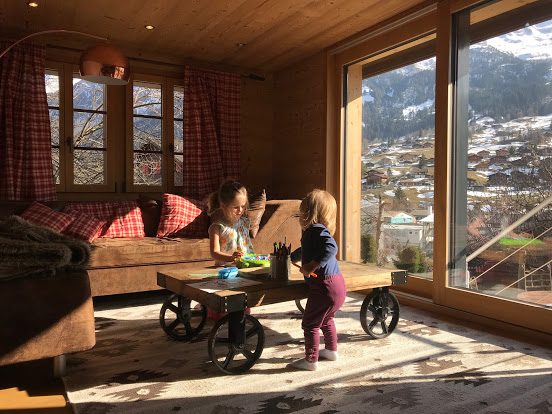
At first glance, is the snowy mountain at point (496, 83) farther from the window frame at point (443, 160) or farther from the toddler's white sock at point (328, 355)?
the toddler's white sock at point (328, 355)

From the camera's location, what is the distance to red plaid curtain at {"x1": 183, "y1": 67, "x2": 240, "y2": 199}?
4.99 m

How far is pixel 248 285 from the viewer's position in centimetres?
223

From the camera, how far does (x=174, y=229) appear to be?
4.26 meters

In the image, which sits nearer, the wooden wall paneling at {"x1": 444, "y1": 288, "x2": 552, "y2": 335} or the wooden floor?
the wooden floor

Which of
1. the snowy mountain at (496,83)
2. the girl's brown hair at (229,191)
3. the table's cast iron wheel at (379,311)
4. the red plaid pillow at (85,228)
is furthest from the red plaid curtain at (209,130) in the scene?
the table's cast iron wheel at (379,311)

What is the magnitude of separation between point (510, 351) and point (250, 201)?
242 centimetres

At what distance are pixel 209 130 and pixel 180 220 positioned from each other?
3.97 feet

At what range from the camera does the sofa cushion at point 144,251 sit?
3.52 meters

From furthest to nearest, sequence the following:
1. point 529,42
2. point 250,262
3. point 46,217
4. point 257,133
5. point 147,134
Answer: point 257,133 < point 147,134 < point 46,217 < point 529,42 < point 250,262

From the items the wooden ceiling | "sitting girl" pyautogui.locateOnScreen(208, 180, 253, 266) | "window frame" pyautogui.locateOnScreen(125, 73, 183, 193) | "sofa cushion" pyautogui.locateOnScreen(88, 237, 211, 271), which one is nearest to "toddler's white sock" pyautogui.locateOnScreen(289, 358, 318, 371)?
"sitting girl" pyautogui.locateOnScreen(208, 180, 253, 266)

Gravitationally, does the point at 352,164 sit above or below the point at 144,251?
above

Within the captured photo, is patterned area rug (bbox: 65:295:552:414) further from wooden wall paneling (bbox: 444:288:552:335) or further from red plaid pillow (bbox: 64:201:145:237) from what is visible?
red plaid pillow (bbox: 64:201:145:237)

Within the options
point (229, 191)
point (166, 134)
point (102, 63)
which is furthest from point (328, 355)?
point (166, 134)

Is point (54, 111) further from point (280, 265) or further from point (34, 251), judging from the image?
point (280, 265)
